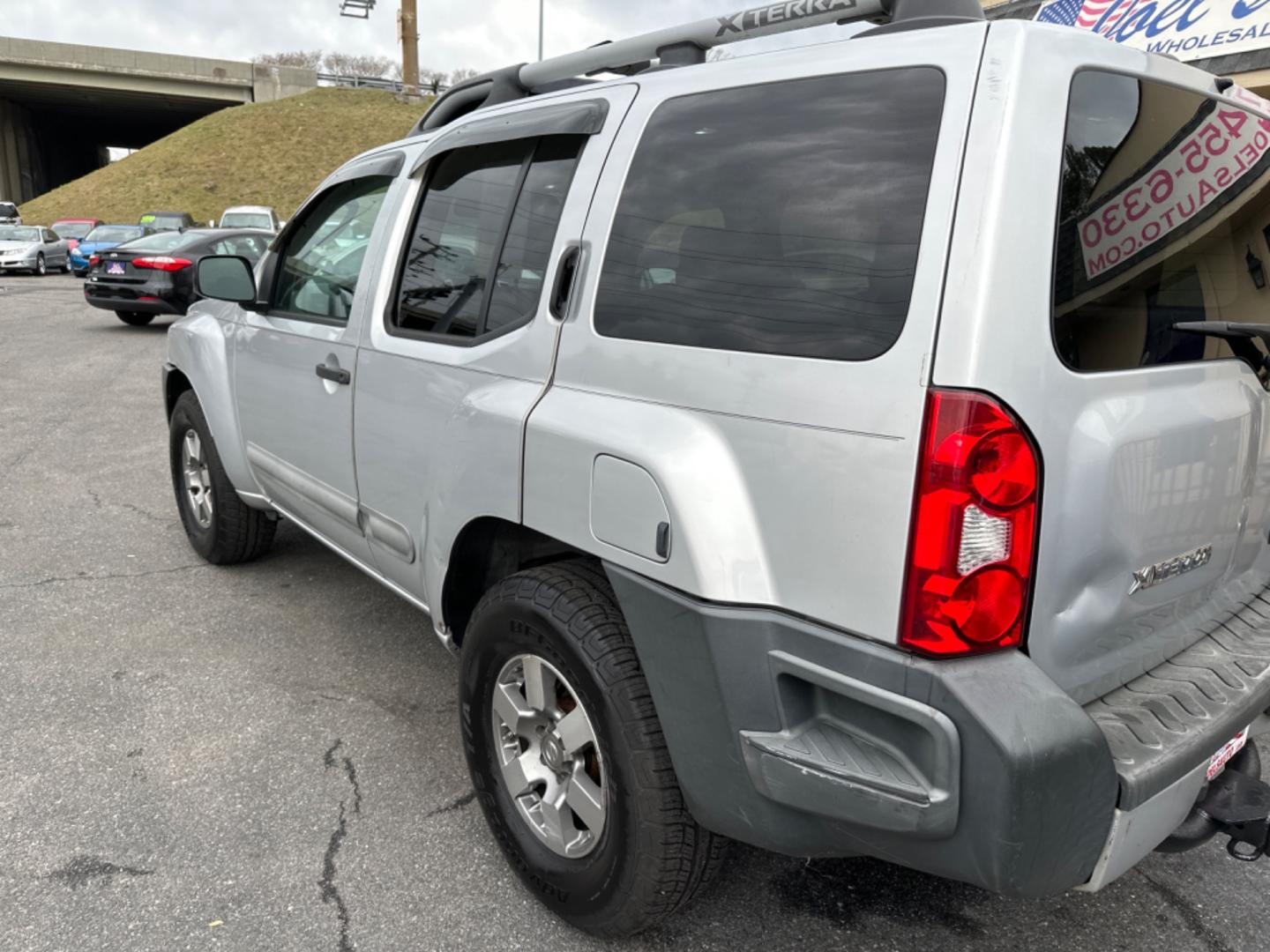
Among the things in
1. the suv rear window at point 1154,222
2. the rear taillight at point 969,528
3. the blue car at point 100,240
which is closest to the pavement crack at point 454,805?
the rear taillight at point 969,528

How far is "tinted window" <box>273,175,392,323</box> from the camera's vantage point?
3.24 meters

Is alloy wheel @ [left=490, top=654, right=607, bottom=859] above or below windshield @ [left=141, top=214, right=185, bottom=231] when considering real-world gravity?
below

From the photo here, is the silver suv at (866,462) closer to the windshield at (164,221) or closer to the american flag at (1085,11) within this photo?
the american flag at (1085,11)

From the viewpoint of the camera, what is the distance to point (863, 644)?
164cm

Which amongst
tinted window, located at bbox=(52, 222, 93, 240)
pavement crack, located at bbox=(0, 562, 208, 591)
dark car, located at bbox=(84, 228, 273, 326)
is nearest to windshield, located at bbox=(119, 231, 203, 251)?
dark car, located at bbox=(84, 228, 273, 326)

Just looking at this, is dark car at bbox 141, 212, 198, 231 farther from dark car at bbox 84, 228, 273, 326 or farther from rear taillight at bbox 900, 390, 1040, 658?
rear taillight at bbox 900, 390, 1040, 658

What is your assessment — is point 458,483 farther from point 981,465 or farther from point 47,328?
point 47,328

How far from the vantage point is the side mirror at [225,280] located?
3686 millimetres

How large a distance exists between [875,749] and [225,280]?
309 cm

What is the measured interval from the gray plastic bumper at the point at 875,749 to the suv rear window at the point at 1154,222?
61 cm

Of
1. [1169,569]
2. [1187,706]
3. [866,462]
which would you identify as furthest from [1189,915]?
[866,462]

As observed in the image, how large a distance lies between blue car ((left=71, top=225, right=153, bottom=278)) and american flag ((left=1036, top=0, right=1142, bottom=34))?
64.8 ft

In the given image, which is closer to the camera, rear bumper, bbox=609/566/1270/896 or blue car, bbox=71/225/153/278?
rear bumper, bbox=609/566/1270/896

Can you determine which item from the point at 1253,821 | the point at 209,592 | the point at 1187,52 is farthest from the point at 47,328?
the point at 1253,821
